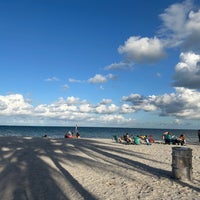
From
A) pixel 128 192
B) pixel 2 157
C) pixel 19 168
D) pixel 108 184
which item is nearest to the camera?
pixel 128 192

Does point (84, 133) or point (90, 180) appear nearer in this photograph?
point (90, 180)

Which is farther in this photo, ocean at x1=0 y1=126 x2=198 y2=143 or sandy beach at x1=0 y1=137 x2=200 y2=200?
ocean at x1=0 y1=126 x2=198 y2=143

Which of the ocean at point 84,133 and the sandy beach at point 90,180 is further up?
the ocean at point 84,133

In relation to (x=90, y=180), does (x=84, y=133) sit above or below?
above

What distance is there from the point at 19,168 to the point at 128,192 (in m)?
5.47

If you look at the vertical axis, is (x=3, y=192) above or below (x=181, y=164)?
below

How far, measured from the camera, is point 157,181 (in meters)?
9.46

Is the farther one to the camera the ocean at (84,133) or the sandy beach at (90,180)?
the ocean at (84,133)

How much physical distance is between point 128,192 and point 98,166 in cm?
414

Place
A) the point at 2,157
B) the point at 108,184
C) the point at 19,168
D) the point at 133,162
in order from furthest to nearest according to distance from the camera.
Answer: the point at 2,157 < the point at 133,162 < the point at 19,168 < the point at 108,184

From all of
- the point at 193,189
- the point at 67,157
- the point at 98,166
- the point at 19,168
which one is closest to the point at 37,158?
the point at 67,157

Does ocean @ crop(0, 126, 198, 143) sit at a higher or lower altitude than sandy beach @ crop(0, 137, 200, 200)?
higher

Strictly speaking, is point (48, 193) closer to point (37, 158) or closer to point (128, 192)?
point (128, 192)

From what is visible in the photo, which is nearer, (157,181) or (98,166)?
(157,181)
